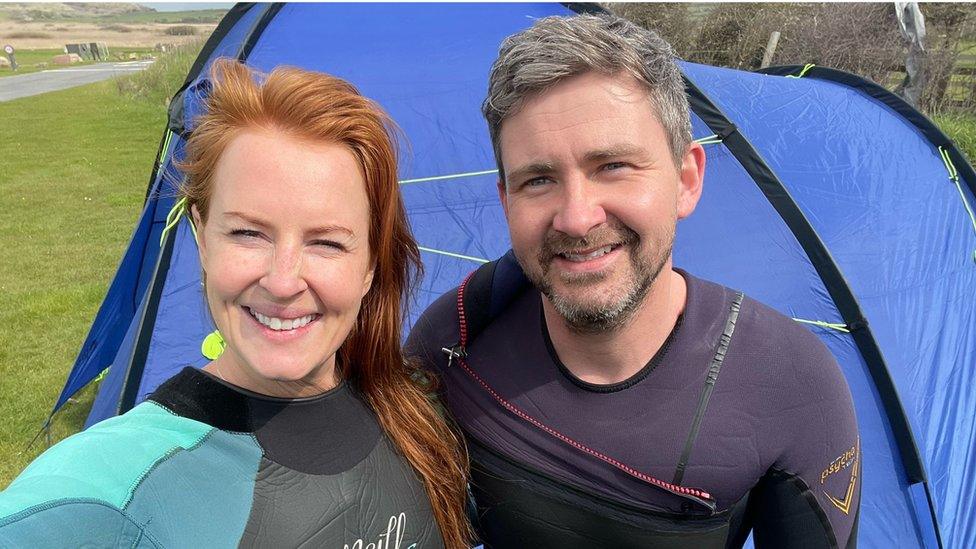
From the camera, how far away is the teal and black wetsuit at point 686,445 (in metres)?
1.29

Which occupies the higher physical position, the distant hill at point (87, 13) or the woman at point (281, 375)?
the distant hill at point (87, 13)

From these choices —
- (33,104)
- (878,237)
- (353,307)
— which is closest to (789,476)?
(353,307)

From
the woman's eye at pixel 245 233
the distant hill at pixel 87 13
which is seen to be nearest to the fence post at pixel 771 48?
the woman's eye at pixel 245 233

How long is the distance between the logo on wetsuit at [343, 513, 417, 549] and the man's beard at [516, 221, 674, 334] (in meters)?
0.47

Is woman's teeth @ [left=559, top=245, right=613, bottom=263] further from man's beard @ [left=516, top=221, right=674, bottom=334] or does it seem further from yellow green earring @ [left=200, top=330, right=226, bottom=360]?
yellow green earring @ [left=200, top=330, right=226, bottom=360]

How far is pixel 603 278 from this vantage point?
126 cm

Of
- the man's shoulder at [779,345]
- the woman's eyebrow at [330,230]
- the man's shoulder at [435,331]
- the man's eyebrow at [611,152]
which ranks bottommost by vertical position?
the man's shoulder at [435,331]

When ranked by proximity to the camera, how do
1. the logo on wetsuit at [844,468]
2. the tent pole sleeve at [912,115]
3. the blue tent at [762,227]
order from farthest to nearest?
the tent pole sleeve at [912,115]
the blue tent at [762,227]
the logo on wetsuit at [844,468]

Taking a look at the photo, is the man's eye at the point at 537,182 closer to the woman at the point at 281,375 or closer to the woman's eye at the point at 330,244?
the woman at the point at 281,375

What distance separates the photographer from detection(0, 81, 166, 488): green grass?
3.94 m

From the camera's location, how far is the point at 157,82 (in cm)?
1514

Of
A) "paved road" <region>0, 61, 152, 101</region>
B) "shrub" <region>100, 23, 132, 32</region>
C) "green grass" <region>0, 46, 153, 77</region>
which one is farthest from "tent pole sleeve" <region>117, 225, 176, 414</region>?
"shrub" <region>100, 23, 132, 32</region>

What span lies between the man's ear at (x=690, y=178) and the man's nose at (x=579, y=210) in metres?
0.23

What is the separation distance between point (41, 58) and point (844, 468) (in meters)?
43.1
